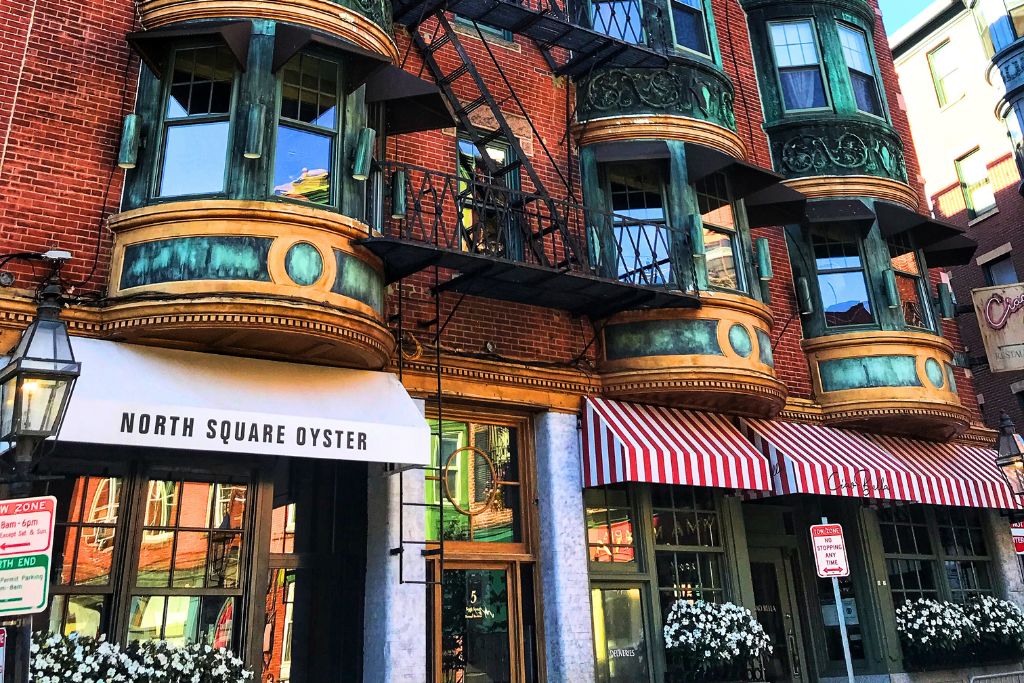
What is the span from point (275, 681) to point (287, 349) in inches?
149

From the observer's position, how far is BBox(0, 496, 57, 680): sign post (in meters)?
5.33

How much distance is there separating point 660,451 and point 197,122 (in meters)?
6.90

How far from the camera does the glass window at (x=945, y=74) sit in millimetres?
27844

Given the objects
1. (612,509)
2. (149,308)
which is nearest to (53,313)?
(149,308)

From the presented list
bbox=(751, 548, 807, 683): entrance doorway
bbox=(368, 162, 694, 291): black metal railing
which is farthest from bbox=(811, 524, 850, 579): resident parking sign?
bbox=(751, 548, 807, 683): entrance doorway

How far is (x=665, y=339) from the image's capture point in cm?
1229

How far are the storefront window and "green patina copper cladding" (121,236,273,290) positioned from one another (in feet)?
21.8

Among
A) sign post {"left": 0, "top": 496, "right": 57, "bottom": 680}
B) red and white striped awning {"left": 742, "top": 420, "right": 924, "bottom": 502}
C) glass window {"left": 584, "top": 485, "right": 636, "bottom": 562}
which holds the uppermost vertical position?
red and white striped awning {"left": 742, "top": 420, "right": 924, "bottom": 502}

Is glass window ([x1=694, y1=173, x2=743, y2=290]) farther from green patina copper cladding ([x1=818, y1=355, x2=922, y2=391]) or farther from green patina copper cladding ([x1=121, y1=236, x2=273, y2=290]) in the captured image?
green patina copper cladding ([x1=121, y1=236, x2=273, y2=290])

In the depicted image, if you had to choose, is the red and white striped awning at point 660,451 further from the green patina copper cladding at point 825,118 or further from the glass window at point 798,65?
the glass window at point 798,65

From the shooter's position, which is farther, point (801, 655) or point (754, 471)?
point (801, 655)

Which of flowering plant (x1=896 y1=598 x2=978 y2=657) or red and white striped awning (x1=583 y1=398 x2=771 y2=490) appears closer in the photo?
red and white striped awning (x1=583 y1=398 x2=771 y2=490)

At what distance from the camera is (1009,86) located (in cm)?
2311

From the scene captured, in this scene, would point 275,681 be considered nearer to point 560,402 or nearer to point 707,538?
point 560,402
